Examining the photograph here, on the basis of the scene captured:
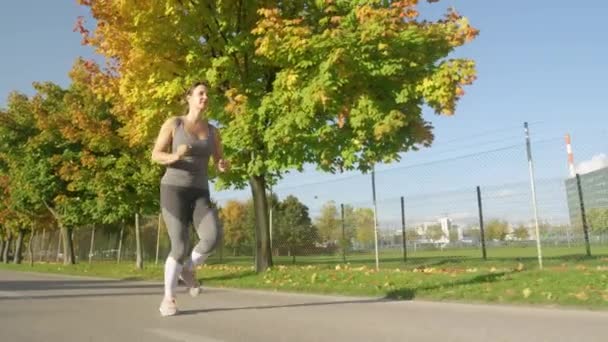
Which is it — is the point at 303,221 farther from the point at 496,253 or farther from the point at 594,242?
the point at 594,242

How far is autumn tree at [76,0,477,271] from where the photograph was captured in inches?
392

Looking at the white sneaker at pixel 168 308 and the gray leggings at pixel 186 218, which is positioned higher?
the gray leggings at pixel 186 218

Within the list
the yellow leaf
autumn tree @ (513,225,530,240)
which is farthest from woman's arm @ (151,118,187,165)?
autumn tree @ (513,225,530,240)

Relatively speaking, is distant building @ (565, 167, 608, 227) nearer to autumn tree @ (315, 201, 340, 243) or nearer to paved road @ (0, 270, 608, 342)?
autumn tree @ (315, 201, 340, 243)

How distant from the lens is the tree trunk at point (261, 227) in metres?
12.6

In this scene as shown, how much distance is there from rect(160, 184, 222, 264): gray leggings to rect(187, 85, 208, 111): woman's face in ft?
2.71

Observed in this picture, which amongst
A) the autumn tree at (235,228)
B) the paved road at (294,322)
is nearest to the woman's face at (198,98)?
the paved road at (294,322)

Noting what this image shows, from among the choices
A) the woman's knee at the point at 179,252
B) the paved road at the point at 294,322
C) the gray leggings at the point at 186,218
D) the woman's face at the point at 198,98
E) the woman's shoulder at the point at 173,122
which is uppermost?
the woman's face at the point at 198,98

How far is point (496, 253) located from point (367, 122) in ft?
33.8

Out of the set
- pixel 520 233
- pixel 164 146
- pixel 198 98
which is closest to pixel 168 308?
pixel 164 146

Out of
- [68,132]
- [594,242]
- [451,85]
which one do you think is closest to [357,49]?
[451,85]

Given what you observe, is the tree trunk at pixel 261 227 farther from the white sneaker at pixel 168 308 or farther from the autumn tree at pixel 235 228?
the autumn tree at pixel 235 228

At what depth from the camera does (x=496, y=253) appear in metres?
18.4

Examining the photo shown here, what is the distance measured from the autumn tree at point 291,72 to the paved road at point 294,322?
4.62m
